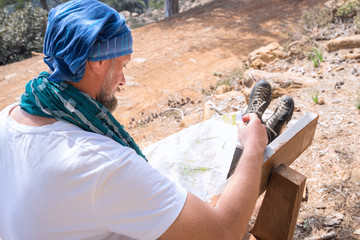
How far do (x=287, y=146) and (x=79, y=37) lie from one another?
1.09m

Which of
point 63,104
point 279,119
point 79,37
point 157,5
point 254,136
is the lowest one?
point 157,5

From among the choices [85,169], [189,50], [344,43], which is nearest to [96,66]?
[85,169]

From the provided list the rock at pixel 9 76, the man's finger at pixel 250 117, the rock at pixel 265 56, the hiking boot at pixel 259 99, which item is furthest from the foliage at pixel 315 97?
the rock at pixel 9 76

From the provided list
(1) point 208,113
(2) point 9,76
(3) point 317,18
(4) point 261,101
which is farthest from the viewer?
(2) point 9,76

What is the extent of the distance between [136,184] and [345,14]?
5446 millimetres

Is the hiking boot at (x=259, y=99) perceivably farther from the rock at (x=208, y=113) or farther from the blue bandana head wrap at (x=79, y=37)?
the blue bandana head wrap at (x=79, y=37)

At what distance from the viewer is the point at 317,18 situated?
5.57 metres

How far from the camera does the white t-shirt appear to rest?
0.95 meters

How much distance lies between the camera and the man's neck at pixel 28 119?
1074 millimetres

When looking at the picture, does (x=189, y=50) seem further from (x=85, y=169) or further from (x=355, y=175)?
(x=85, y=169)

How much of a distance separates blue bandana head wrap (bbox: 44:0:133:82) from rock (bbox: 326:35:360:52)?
396cm

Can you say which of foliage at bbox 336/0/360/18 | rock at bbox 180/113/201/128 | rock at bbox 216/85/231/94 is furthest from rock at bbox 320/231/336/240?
foliage at bbox 336/0/360/18

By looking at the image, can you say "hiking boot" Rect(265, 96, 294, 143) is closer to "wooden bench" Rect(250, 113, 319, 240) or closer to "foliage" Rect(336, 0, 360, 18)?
"wooden bench" Rect(250, 113, 319, 240)

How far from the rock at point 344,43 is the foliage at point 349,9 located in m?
1.07
